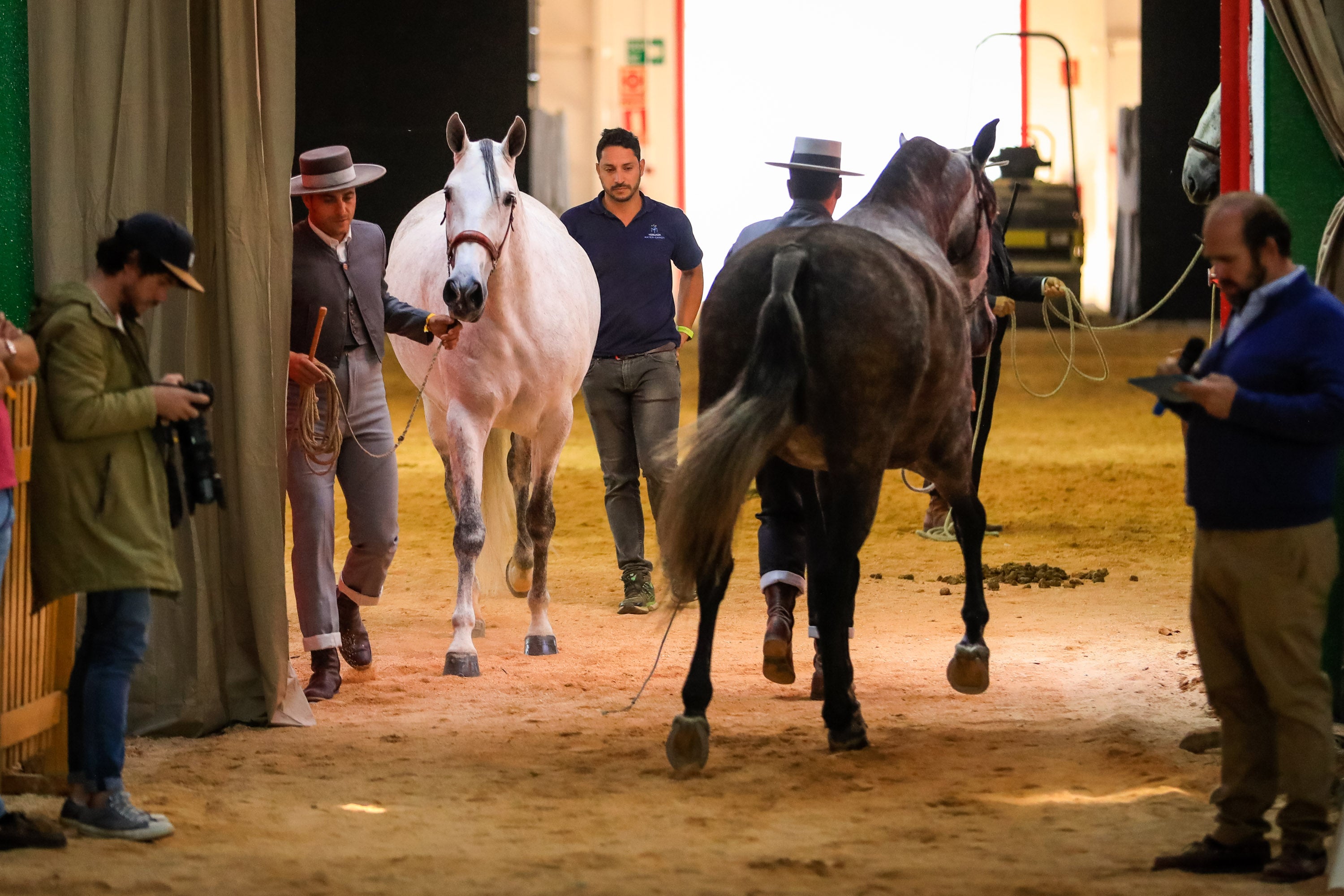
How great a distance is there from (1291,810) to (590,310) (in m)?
4.16

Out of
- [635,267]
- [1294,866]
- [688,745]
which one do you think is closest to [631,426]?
[635,267]

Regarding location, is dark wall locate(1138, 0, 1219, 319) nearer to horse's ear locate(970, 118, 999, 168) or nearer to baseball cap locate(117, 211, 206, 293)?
horse's ear locate(970, 118, 999, 168)

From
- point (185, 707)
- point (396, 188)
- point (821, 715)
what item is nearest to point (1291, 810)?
point (821, 715)

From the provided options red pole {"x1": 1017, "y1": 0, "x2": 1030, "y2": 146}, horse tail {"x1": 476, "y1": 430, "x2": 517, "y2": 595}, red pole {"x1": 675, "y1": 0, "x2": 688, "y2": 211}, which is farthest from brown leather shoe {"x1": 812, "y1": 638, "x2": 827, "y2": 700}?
red pole {"x1": 1017, "y1": 0, "x2": 1030, "y2": 146}

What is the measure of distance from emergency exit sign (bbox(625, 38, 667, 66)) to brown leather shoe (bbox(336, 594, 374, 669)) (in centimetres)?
1415

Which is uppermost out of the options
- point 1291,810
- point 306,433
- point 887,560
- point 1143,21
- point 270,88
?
point 1143,21

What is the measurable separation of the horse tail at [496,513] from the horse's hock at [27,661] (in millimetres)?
2846

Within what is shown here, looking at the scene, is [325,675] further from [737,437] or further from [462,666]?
[737,437]

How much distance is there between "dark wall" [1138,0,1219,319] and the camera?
18031 millimetres

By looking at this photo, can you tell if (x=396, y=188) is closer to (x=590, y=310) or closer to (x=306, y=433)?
(x=590, y=310)

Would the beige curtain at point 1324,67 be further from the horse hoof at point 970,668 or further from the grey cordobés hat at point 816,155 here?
the grey cordobés hat at point 816,155

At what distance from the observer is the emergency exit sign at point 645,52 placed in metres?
18.8

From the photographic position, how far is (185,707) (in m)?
4.76

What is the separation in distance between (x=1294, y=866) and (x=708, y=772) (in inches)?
64.9
